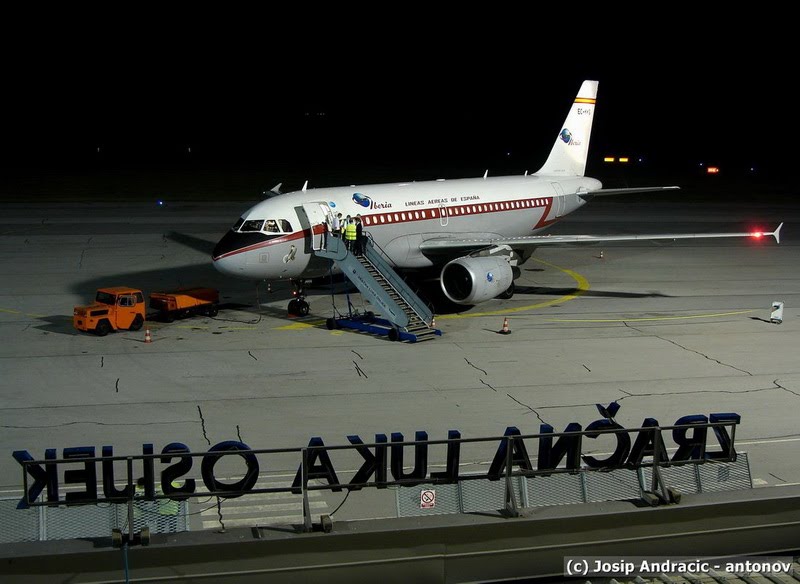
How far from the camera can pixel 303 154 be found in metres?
117

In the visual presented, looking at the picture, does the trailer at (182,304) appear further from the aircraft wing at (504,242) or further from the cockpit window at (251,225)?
the aircraft wing at (504,242)

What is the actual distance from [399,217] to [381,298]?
545 centimetres

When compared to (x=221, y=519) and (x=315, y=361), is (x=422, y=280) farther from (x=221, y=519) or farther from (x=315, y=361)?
(x=221, y=519)

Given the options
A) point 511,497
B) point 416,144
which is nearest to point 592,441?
point 511,497

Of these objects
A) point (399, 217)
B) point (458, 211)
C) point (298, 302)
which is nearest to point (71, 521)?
point (298, 302)

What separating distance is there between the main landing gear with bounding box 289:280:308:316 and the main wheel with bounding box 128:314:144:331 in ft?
17.0

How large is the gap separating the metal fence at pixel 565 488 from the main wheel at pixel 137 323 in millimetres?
19297

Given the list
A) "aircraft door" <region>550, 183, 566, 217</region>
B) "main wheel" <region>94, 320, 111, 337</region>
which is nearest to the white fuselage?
"aircraft door" <region>550, 183, 566, 217</region>

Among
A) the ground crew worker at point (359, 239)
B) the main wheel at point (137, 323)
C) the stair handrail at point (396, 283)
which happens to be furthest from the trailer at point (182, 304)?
the stair handrail at point (396, 283)

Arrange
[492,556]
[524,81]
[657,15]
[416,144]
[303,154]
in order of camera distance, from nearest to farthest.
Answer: [492,556], [303,154], [416,144], [657,15], [524,81]

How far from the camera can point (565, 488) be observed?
48.0 feet

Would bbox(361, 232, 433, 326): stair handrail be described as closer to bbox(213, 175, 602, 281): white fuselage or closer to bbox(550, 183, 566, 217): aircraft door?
bbox(213, 175, 602, 281): white fuselage

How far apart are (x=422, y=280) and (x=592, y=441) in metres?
18.3

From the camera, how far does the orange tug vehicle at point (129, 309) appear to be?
30672 mm
